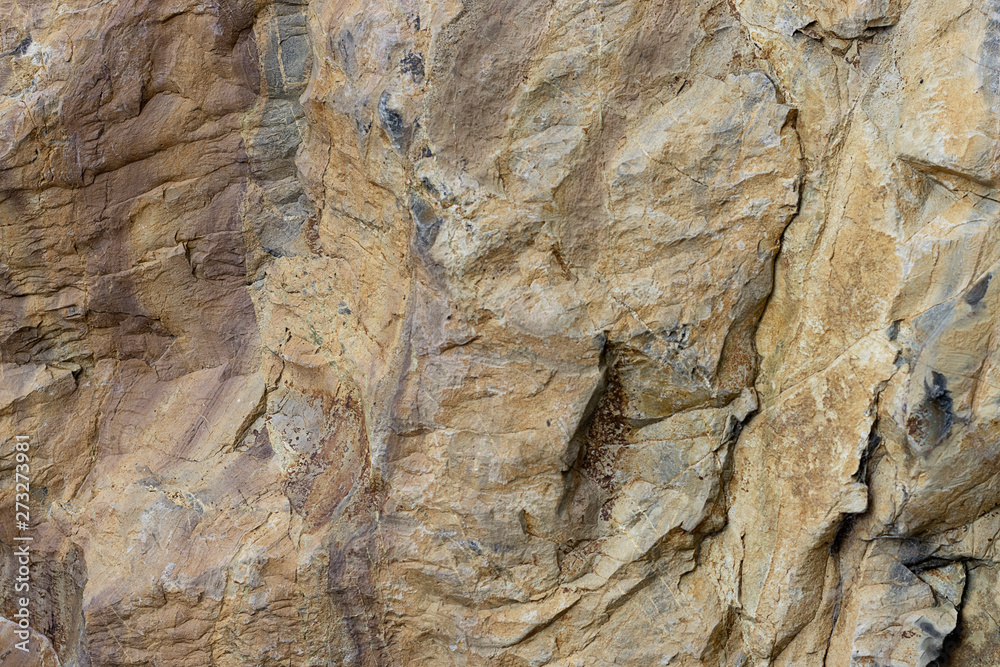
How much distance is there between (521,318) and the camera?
3154mm

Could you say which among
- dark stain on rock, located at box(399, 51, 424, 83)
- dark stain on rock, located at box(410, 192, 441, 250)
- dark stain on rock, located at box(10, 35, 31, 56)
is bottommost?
dark stain on rock, located at box(410, 192, 441, 250)

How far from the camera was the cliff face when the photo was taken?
2.91 metres

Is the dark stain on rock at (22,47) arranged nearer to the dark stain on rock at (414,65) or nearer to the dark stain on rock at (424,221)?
the dark stain on rock at (414,65)

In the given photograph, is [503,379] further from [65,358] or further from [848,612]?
[65,358]

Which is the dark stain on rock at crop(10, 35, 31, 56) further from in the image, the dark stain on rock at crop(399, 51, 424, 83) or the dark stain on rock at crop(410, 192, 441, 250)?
the dark stain on rock at crop(410, 192, 441, 250)

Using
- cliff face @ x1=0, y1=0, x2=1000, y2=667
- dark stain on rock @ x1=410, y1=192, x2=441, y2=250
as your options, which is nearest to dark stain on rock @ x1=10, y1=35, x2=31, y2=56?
cliff face @ x1=0, y1=0, x2=1000, y2=667

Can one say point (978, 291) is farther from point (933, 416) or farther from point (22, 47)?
point (22, 47)

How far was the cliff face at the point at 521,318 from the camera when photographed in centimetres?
291

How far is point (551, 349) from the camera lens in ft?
10.4

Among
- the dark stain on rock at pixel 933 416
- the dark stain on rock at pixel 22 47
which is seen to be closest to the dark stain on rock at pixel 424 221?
the dark stain on rock at pixel 933 416

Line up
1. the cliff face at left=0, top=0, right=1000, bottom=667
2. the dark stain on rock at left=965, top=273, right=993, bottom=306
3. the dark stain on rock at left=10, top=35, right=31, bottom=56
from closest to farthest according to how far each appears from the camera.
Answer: the dark stain on rock at left=965, top=273, right=993, bottom=306
the cliff face at left=0, top=0, right=1000, bottom=667
the dark stain on rock at left=10, top=35, right=31, bottom=56

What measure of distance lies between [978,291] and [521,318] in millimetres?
1673

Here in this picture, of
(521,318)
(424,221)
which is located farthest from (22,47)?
(521,318)

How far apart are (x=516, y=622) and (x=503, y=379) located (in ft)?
3.62
